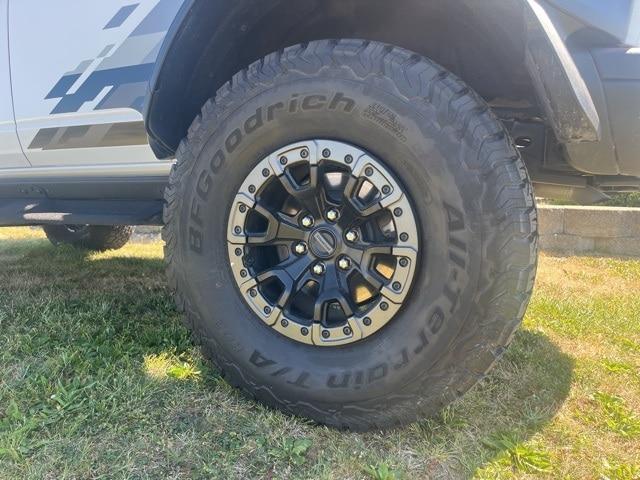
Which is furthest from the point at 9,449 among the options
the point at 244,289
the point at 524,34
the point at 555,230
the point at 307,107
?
the point at 555,230

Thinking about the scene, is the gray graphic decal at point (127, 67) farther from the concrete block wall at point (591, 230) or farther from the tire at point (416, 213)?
the concrete block wall at point (591, 230)

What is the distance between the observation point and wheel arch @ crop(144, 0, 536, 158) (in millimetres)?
1868

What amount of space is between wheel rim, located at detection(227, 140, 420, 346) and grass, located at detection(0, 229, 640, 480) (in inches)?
13.8

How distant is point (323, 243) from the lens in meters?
1.80

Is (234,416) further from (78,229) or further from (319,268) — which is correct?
(78,229)

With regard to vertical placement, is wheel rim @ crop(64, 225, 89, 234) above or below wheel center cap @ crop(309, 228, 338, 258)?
below

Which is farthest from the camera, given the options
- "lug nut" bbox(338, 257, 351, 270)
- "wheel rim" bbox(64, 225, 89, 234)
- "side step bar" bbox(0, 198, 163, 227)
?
"wheel rim" bbox(64, 225, 89, 234)

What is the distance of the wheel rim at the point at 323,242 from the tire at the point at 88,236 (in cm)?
324

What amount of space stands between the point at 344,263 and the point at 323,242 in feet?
0.33

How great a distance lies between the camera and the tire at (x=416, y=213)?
155 centimetres

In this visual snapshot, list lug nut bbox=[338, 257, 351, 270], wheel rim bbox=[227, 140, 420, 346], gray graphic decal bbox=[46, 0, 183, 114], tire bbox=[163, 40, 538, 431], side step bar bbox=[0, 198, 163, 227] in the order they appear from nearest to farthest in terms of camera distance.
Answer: tire bbox=[163, 40, 538, 431]
wheel rim bbox=[227, 140, 420, 346]
lug nut bbox=[338, 257, 351, 270]
gray graphic decal bbox=[46, 0, 183, 114]
side step bar bbox=[0, 198, 163, 227]

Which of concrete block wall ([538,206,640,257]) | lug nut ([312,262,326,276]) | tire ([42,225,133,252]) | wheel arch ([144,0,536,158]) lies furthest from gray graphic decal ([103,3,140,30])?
concrete block wall ([538,206,640,257])

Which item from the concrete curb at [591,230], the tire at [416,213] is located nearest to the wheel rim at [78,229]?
the tire at [416,213]

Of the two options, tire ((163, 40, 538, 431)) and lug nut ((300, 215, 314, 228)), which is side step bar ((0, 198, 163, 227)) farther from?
lug nut ((300, 215, 314, 228))
